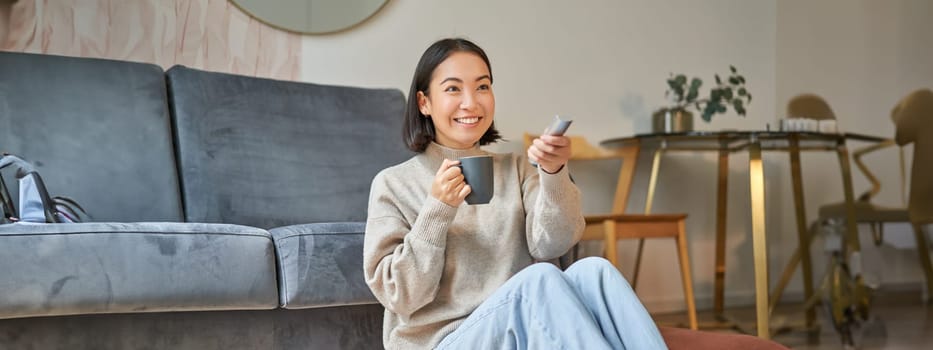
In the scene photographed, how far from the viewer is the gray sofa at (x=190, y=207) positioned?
1579 millimetres

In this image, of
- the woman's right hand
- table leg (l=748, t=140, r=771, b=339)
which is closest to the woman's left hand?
the woman's right hand

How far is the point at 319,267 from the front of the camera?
1783 mm

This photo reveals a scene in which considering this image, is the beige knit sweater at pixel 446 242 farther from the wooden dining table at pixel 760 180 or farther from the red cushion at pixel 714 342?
the wooden dining table at pixel 760 180

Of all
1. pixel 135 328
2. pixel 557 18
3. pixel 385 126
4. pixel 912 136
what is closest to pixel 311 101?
pixel 385 126

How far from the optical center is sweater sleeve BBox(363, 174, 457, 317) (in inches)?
51.4

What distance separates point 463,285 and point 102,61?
54.6 inches

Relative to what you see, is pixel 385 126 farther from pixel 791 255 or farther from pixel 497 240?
pixel 791 255

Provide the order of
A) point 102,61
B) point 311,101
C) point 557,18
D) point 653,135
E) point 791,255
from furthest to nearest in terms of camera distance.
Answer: point 791,255 < point 557,18 < point 653,135 < point 311,101 < point 102,61

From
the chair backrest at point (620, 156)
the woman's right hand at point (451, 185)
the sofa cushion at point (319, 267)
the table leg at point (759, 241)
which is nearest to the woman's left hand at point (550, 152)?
the woman's right hand at point (451, 185)

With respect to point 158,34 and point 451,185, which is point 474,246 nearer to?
point 451,185

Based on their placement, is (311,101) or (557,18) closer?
(311,101)

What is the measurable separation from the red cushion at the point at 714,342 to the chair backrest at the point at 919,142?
7.06ft

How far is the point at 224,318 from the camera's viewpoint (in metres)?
1.75

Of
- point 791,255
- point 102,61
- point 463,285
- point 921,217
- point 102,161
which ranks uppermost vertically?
point 102,61
